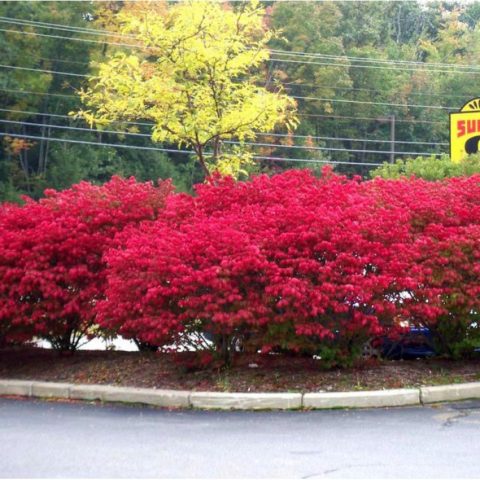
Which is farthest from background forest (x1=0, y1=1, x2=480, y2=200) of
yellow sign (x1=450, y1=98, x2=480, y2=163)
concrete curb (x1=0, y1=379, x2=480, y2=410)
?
concrete curb (x1=0, y1=379, x2=480, y2=410)

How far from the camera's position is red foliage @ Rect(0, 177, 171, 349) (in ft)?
33.6

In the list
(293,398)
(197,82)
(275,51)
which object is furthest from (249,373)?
(275,51)

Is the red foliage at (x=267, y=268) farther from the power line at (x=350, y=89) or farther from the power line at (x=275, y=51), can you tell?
the power line at (x=350, y=89)

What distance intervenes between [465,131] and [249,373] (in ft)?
65.7

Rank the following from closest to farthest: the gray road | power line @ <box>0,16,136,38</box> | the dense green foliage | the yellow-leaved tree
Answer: the gray road
the yellow-leaved tree
the dense green foliage
power line @ <box>0,16,136,38</box>

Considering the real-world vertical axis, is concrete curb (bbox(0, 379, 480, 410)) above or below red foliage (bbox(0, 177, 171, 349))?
below

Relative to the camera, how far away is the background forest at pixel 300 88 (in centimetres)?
4778

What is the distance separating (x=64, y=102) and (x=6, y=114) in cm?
340

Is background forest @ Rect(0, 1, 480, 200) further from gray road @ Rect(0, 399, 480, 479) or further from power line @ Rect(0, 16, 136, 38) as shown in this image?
gray road @ Rect(0, 399, 480, 479)

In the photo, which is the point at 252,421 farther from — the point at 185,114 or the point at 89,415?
the point at 185,114

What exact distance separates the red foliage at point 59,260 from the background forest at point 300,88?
91.7 feet

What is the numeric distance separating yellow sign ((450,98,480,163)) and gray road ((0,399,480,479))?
19828mm

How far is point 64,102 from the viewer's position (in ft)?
164

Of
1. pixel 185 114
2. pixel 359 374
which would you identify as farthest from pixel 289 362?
pixel 185 114
